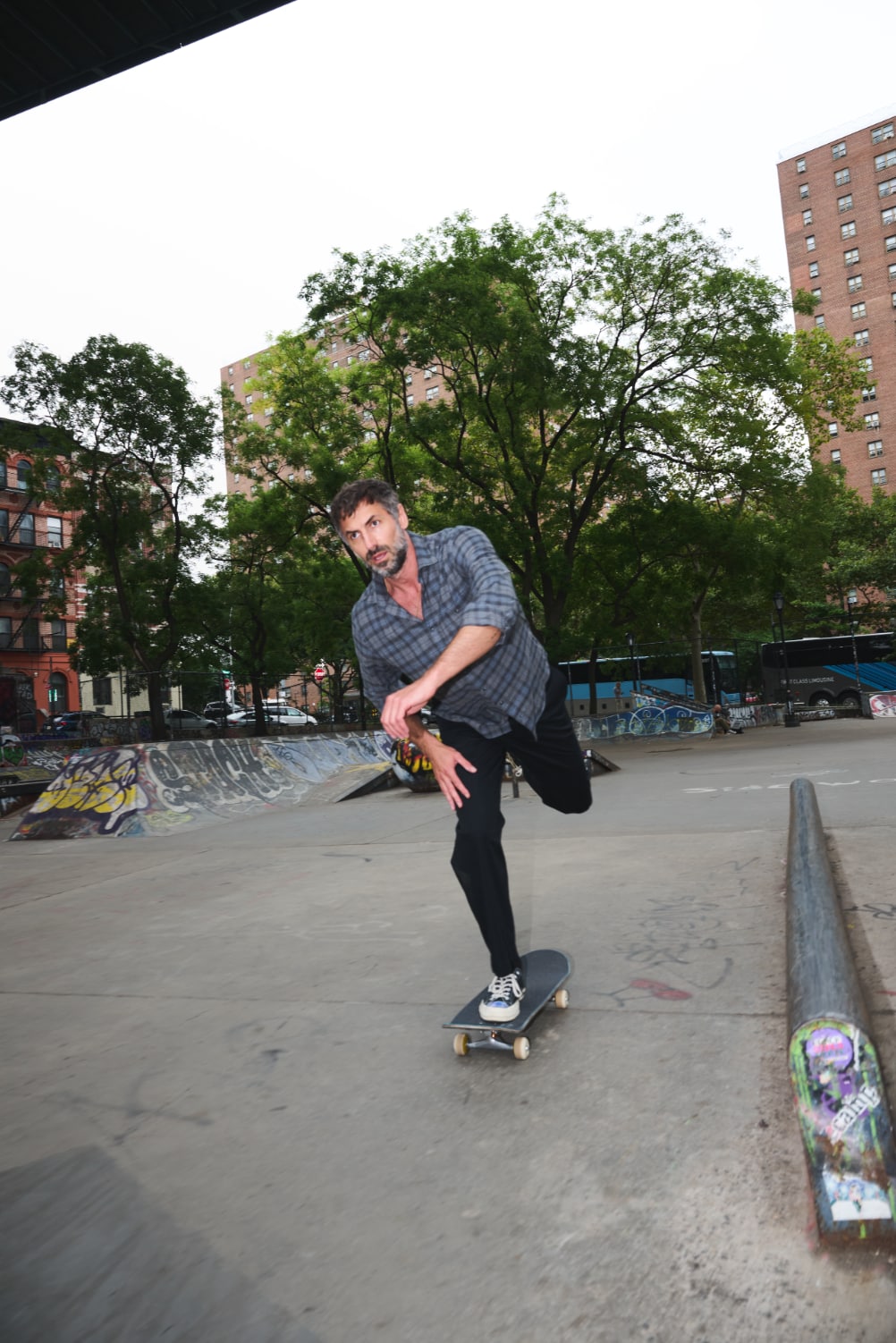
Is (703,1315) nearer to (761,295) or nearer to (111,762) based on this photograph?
(111,762)

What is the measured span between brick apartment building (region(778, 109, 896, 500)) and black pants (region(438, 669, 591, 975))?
7067cm

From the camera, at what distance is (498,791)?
2.83 m

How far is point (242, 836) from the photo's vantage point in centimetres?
906

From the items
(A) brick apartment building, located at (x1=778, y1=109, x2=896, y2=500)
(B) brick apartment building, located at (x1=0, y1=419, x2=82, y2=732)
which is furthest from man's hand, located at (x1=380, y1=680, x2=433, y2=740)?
(A) brick apartment building, located at (x1=778, y1=109, x2=896, y2=500)

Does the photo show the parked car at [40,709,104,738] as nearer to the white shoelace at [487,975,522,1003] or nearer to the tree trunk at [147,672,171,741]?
the tree trunk at [147,672,171,741]

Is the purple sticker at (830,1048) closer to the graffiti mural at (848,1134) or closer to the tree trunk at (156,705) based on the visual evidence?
the graffiti mural at (848,1134)

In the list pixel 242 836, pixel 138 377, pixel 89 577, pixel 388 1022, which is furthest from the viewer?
pixel 89 577

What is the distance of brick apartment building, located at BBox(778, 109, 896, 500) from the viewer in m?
67.2

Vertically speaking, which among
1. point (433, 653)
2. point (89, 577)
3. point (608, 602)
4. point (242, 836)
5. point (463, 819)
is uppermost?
point (89, 577)

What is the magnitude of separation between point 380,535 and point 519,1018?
149 centimetres

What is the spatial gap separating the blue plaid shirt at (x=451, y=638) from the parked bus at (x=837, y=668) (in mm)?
36002

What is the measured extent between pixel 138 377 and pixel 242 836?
18.3 meters

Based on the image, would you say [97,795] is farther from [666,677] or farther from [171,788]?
[666,677]

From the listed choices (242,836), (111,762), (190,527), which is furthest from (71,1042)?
(190,527)
